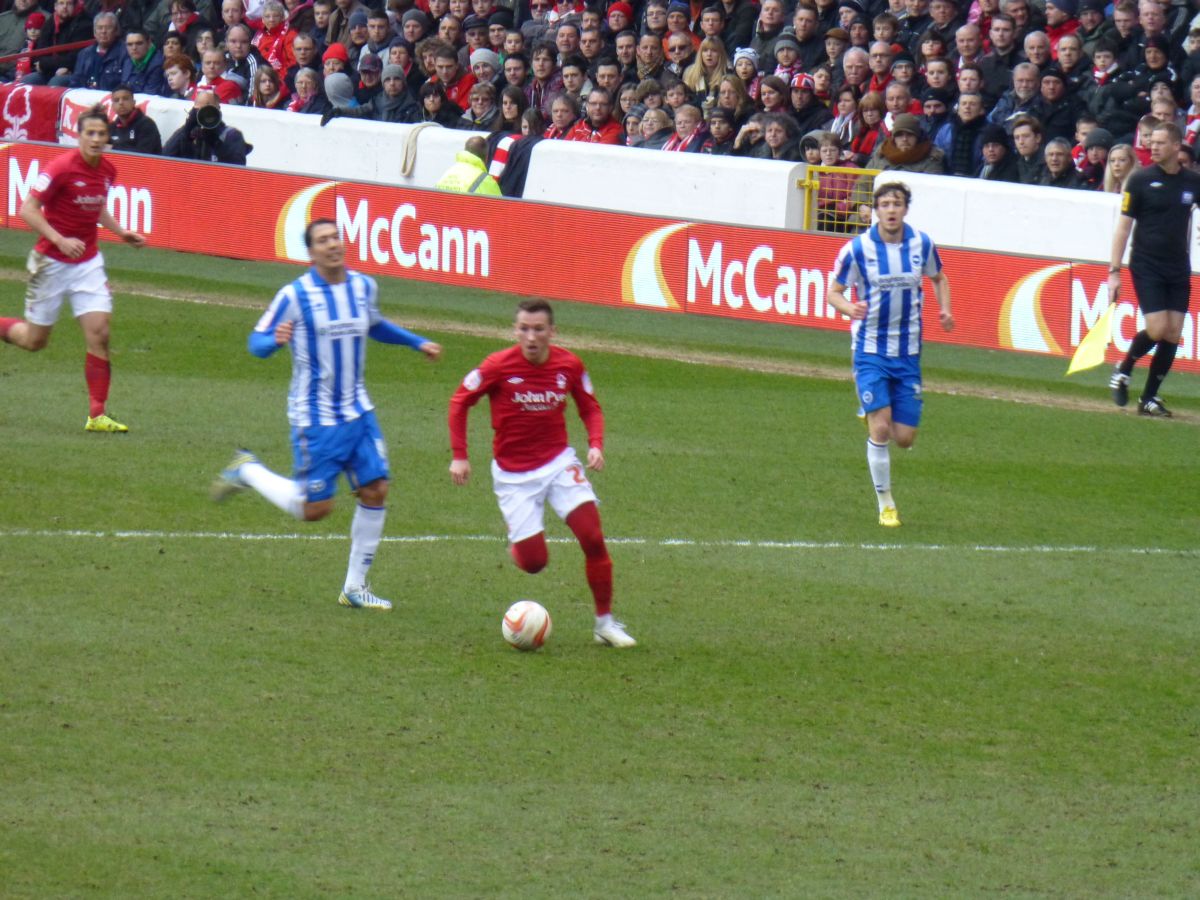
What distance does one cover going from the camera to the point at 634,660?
27.5ft

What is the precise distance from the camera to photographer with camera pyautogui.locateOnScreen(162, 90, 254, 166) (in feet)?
73.6

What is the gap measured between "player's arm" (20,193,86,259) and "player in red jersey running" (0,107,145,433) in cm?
1

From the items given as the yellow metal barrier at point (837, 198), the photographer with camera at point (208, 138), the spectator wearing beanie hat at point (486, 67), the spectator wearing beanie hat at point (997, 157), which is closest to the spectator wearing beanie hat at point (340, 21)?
the spectator wearing beanie hat at point (486, 67)

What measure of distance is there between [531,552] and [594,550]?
12.2 inches

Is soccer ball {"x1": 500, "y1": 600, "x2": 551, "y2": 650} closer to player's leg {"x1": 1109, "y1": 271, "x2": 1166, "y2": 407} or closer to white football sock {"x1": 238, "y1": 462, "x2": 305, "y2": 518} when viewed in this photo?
white football sock {"x1": 238, "y1": 462, "x2": 305, "y2": 518}

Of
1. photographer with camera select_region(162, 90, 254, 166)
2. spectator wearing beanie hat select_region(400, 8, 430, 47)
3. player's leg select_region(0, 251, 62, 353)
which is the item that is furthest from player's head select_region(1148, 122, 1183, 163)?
spectator wearing beanie hat select_region(400, 8, 430, 47)

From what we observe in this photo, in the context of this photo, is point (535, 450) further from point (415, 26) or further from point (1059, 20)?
point (415, 26)

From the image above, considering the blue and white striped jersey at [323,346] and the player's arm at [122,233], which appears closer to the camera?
the blue and white striped jersey at [323,346]

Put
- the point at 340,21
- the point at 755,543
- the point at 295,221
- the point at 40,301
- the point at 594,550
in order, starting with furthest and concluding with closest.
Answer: the point at 340,21 → the point at 295,221 → the point at 40,301 → the point at 755,543 → the point at 594,550

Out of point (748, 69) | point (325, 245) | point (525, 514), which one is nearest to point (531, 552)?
point (525, 514)

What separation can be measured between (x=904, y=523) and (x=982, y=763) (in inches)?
167

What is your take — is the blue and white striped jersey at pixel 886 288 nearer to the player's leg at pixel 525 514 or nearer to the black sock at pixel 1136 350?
the player's leg at pixel 525 514

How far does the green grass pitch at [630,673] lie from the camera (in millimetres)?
6156

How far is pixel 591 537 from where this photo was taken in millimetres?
8438
